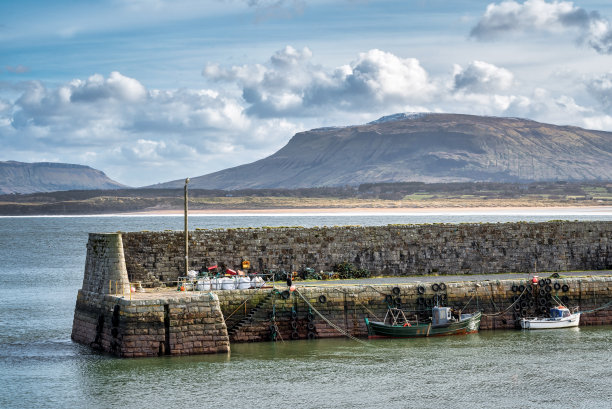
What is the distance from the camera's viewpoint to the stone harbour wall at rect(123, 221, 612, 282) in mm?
33469

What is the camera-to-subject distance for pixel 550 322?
31922 millimetres

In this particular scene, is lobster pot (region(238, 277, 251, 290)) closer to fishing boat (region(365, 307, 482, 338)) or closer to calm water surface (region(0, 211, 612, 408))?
calm water surface (region(0, 211, 612, 408))

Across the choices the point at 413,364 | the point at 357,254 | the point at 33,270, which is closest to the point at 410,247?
the point at 357,254

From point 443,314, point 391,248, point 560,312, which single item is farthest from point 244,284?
point 560,312

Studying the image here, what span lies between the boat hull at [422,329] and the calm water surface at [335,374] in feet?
0.85

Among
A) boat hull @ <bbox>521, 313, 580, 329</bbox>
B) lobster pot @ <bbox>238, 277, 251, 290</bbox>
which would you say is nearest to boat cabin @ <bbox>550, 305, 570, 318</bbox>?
boat hull @ <bbox>521, 313, 580, 329</bbox>

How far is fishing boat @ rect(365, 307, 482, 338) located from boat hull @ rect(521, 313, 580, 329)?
1934 mm

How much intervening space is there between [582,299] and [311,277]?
10.2 meters

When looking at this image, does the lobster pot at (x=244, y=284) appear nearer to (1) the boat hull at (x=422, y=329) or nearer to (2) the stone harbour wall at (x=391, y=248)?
(2) the stone harbour wall at (x=391, y=248)

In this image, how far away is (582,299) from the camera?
3241 centimetres

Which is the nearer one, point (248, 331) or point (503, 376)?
point (503, 376)

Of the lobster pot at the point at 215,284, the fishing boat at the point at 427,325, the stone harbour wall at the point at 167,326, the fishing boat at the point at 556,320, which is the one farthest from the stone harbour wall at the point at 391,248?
the stone harbour wall at the point at 167,326

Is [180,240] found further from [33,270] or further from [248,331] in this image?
[33,270]

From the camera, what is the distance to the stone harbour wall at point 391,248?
110 feet
